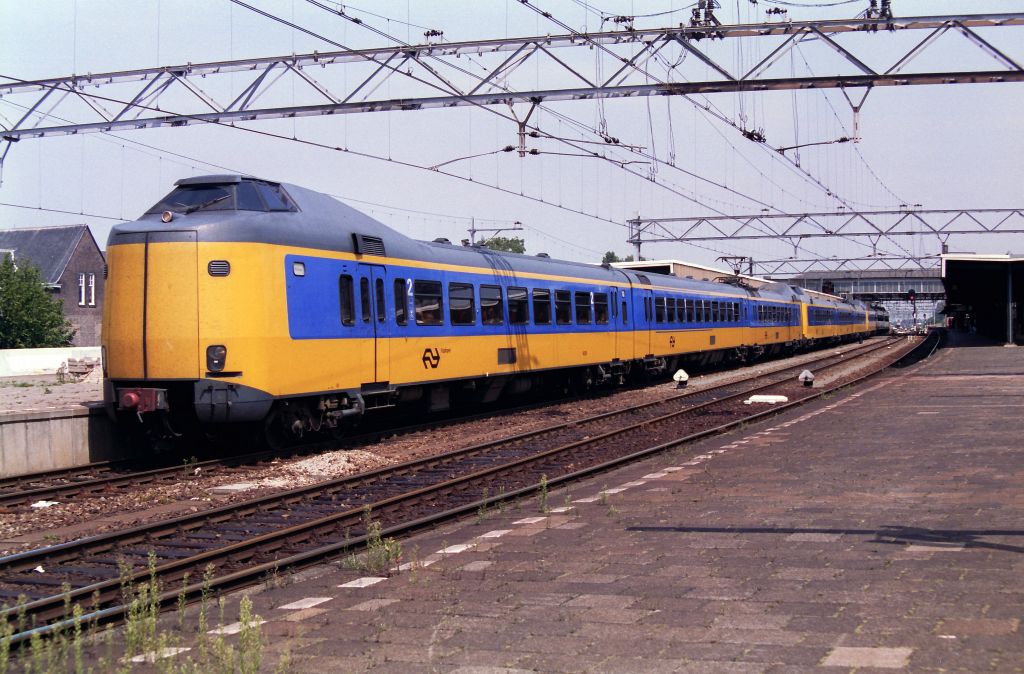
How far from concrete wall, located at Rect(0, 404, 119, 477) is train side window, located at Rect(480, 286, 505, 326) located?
7.05 m

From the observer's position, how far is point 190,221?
12875 mm

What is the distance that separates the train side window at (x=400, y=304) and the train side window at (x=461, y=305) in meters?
1.64

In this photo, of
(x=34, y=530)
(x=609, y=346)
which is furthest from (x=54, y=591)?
(x=609, y=346)

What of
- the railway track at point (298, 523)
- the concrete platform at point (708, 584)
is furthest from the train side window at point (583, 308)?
the concrete platform at point (708, 584)

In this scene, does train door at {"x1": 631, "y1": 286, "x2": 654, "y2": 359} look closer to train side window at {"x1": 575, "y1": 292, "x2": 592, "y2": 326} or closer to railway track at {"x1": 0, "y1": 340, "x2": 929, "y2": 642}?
train side window at {"x1": 575, "y1": 292, "x2": 592, "y2": 326}

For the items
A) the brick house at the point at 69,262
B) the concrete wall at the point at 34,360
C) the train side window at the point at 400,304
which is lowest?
the concrete wall at the point at 34,360

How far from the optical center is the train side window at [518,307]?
1989cm

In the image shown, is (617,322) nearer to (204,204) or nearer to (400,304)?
(400,304)

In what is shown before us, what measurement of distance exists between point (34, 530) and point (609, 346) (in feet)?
55.2

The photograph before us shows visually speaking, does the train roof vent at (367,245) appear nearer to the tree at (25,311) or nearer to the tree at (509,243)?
the tree at (25,311)

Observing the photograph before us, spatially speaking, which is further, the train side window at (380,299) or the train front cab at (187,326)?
the train side window at (380,299)

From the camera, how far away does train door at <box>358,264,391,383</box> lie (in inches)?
586

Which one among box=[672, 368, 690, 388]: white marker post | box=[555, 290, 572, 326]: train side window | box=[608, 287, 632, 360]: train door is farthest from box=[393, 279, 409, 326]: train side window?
box=[672, 368, 690, 388]: white marker post

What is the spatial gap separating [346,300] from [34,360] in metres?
26.6
